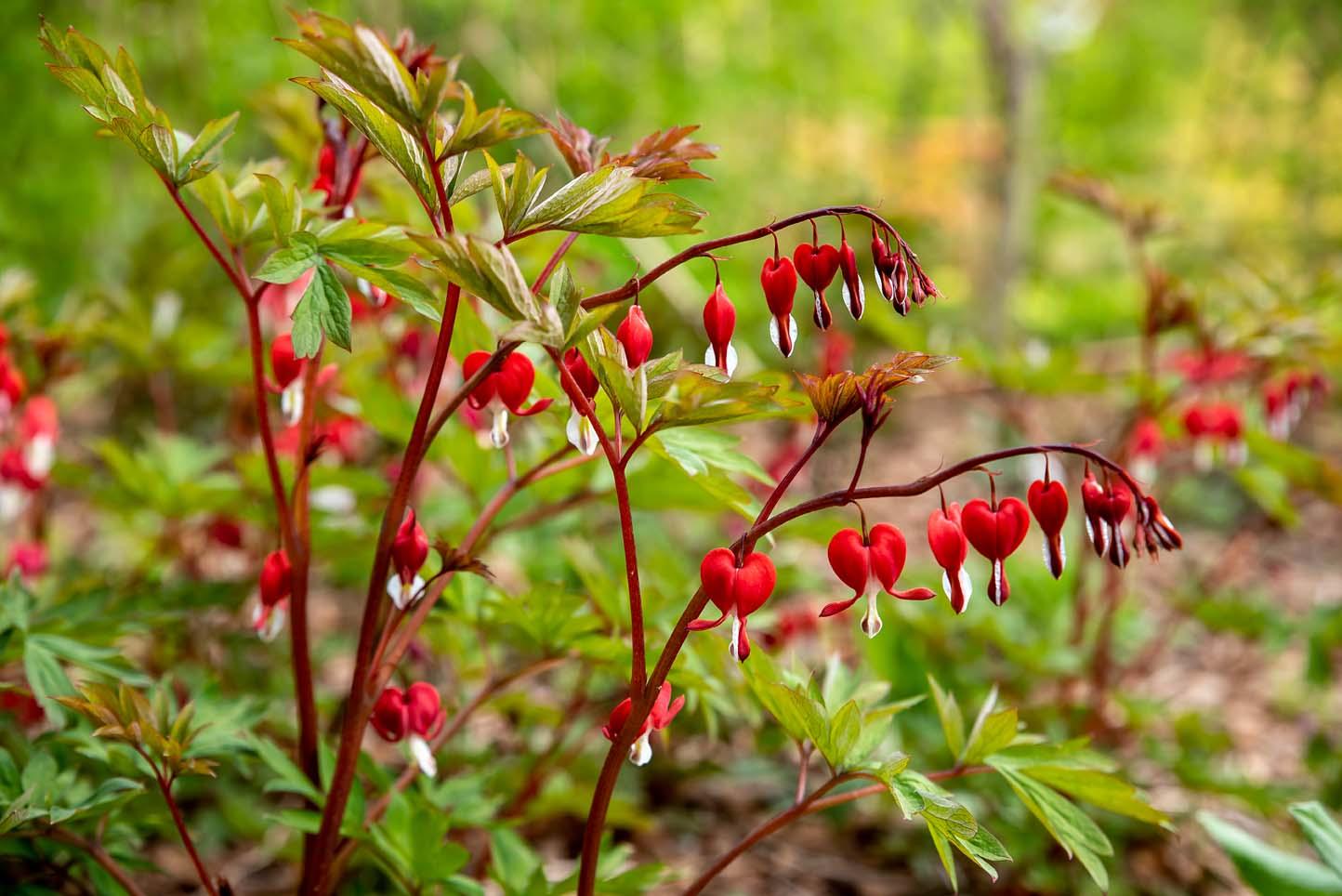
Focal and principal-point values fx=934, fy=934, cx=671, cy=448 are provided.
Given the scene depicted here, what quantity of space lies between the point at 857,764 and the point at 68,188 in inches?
156

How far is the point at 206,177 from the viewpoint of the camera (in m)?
0.96

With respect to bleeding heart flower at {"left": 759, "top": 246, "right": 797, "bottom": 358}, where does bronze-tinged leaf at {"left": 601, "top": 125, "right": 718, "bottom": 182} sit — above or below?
above

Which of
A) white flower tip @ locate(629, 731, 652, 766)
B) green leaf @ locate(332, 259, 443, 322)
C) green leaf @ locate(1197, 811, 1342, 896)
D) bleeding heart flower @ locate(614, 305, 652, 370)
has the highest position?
green leaf @ locate(332, 259, 443, 322)

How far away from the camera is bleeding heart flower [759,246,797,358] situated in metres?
0.87

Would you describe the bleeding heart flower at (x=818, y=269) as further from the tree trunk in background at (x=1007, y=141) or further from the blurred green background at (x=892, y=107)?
the tree trunk in background at (x=1007, y=141)

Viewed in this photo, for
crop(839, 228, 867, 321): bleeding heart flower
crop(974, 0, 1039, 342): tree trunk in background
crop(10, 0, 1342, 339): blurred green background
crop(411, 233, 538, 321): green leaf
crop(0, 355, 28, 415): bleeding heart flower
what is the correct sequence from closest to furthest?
crop(411, 233, 538, 321): green leaf
crop(839, 228, 867, 321): bleeding heart flower
crop(0, 355, 28, 415): bleeding heart flower
crop(974, 0, 1039, 342): tree trunk in background
crop(10, 0, 1342, 339): blurred green background

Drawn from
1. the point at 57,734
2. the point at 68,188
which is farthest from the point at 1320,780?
the point at 68,188

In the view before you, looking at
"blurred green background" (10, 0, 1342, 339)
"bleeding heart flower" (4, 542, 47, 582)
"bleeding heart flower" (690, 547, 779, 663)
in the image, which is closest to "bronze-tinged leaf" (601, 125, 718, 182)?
"bleeding heart flower" (690, 547, 779, 663)

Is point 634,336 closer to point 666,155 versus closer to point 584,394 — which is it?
point 584,394

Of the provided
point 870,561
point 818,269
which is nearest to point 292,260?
point 818,269

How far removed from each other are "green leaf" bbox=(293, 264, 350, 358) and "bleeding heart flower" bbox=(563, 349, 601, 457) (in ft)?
0.66

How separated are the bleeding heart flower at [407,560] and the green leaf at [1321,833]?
105 cm

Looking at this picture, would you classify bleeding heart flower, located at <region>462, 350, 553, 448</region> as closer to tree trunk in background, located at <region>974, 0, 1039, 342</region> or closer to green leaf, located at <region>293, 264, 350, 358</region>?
green leaf, located at <region>293, 264, 350, 358</region>

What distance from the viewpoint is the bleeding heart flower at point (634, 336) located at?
2.80 ft
